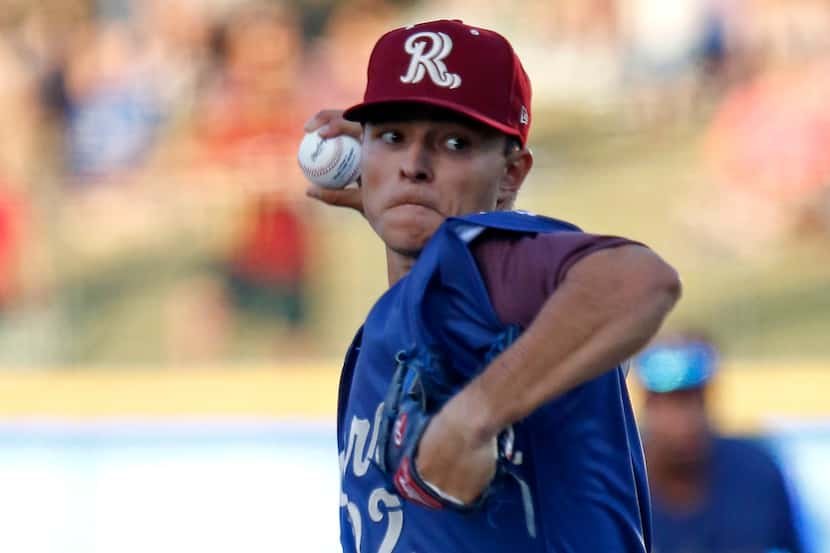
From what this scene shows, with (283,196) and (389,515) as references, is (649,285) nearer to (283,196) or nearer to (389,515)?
(389,515)

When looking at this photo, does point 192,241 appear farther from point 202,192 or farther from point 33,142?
point 33,142

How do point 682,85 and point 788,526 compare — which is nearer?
point 788,526

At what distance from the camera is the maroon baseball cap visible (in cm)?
211

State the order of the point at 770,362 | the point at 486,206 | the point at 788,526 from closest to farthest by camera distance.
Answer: the point at 486,206
the point at 788,526
the point at 770,362

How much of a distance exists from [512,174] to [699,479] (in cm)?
223

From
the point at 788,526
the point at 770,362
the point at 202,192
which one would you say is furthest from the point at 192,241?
the point at 788,526

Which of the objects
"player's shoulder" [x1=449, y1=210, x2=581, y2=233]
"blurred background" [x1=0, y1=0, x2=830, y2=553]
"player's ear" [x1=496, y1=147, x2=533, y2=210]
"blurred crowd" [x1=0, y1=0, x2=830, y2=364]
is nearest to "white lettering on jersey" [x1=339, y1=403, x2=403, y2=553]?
"player's shoulder" [x1=449, y1=210, x2=581, y2=233]

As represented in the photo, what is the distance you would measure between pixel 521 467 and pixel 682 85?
6.80 metres

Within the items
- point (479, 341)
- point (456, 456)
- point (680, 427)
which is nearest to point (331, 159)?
point (479, 341)

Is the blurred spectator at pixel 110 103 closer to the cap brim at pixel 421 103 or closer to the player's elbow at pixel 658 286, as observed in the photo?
the cap brim at pixel 421 103

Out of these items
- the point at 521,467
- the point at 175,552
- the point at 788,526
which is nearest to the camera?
the point at 521,467

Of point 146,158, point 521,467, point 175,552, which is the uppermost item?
point 146,158

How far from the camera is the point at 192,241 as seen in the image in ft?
28.2

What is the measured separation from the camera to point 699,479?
14.2ft
